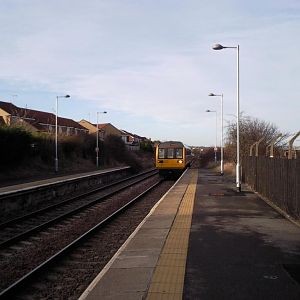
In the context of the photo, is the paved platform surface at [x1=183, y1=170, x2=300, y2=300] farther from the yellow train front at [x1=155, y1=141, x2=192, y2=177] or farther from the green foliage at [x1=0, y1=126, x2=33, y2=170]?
the green foliage at [x1=0, y1=126, x2=33, y2=170]

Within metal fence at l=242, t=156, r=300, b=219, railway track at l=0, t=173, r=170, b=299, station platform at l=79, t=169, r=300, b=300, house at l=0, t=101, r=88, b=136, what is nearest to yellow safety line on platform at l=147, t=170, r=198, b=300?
station platform at l=79, t=169, r=300, b=300

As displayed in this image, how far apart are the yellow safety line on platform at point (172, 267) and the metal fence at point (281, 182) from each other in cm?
282

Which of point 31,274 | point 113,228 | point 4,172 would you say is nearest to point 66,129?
point 4,172

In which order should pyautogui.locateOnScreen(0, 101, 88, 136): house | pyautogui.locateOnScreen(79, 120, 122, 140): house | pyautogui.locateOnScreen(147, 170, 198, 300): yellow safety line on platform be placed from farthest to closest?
pyautogui.locateOnScreen(79, 120, 122, 140): house, pyautogui.locateOnScreen(0, 101, 88, 136): house, pyautogui.locateOnScreen(147, 170, 198, 300): yellow safety line on platform

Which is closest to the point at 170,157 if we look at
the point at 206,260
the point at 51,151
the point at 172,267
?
the point at 51,151

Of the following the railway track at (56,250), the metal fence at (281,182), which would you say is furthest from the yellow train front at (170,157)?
the railway track at (56,250)

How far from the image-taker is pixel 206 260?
8008 millimetres

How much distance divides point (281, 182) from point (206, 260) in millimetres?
7411

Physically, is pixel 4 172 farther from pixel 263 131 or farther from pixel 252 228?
pixel 252 228

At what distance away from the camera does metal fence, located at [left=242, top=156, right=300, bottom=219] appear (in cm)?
1246

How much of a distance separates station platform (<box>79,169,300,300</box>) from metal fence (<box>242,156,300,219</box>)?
0.54m

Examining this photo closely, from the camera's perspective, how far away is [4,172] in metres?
37.8

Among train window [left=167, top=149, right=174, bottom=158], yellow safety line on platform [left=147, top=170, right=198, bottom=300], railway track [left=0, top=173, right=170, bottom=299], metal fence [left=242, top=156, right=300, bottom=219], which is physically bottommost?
railway track [left=0, top=173, right=170, bottom=299]

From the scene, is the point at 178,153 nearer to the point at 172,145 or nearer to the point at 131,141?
the point at 172,145
